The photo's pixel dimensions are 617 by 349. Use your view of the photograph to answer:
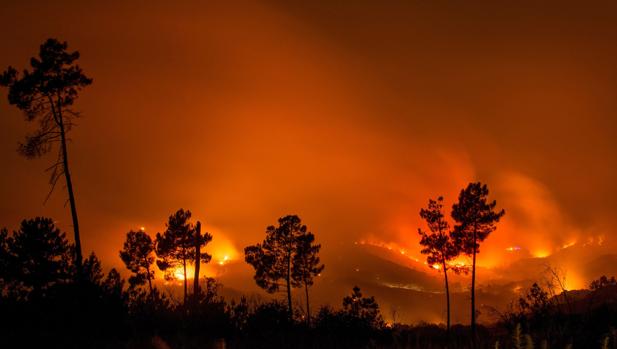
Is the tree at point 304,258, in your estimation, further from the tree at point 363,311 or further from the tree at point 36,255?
the tree at point 36,255

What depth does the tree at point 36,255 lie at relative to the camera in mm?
29562

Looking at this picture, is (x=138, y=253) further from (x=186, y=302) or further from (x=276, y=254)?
(x=186, y=302)

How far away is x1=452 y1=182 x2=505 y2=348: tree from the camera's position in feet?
130

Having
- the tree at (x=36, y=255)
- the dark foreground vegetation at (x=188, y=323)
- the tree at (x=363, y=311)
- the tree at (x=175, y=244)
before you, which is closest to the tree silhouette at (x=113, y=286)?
the dark foreground vegetation at (x=188, y=323)

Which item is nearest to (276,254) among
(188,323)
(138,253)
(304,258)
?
(304,258)

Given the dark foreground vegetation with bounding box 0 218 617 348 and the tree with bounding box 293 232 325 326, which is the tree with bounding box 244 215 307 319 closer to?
the tree with bounding box 293 232 325 326

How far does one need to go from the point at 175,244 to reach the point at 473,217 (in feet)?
107

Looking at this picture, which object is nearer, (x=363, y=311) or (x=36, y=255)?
(x=363, y=311)

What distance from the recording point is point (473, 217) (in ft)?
131

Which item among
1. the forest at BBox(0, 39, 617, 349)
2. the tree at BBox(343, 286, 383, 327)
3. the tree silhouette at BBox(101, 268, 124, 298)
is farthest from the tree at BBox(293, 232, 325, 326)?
the tree silhouette at BBox(101, 268, 124, 298)

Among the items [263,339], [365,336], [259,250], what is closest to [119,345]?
[263,339]

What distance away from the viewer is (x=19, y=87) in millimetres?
24672

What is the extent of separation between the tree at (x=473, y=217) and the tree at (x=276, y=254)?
1815 centimetres

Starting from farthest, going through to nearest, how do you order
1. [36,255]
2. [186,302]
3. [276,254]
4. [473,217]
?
1. [276,254]
2. [473,217]
3. [36,255]
4. [186,302]
